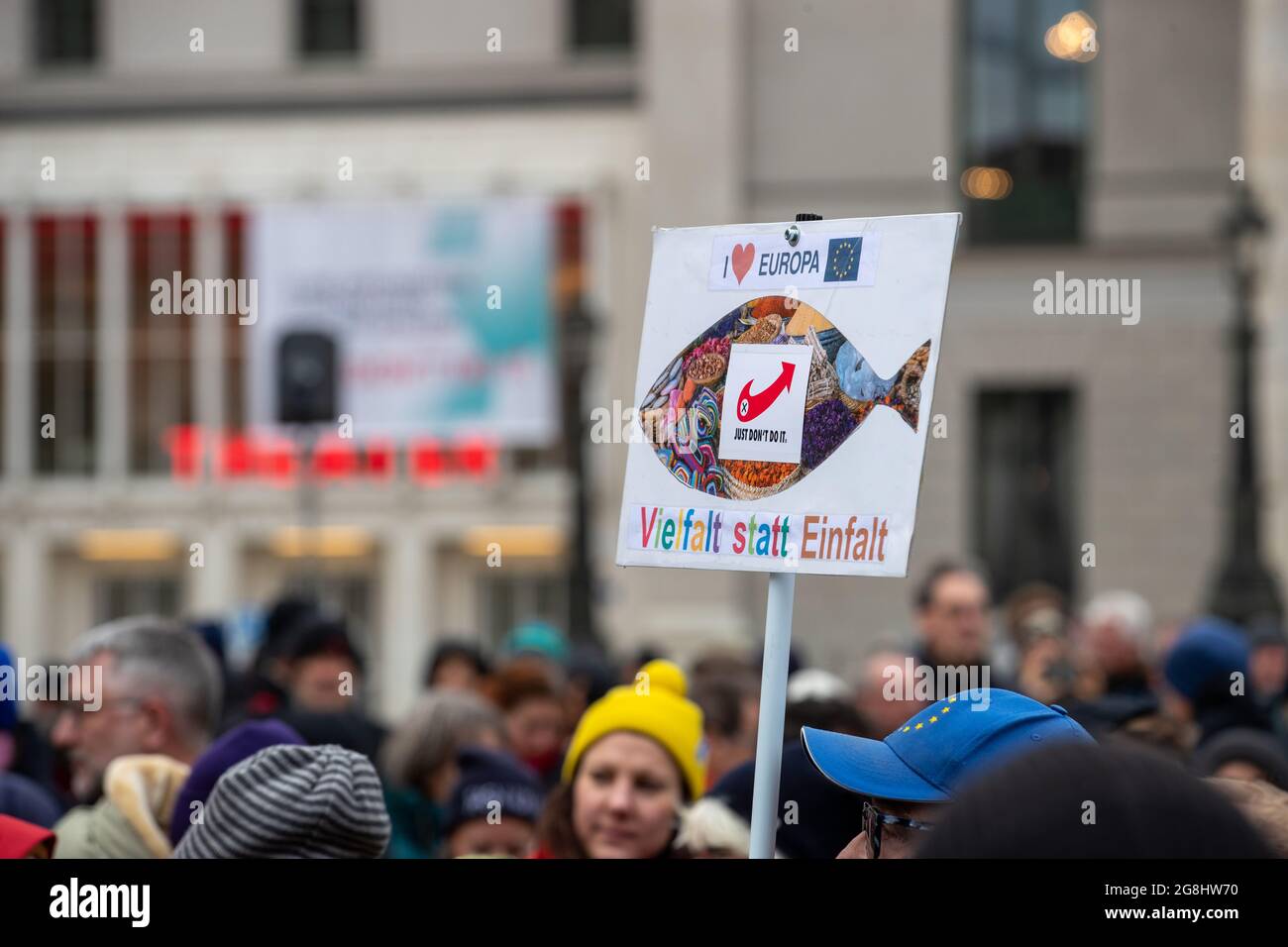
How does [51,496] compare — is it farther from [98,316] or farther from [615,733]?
[615,733]

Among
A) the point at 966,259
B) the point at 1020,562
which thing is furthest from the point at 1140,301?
the point at 1020,562

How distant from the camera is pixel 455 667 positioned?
8.83 meters

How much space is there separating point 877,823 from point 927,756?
0.39 feet

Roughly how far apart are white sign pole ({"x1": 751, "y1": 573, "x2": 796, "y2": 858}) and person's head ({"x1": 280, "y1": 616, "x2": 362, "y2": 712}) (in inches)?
177

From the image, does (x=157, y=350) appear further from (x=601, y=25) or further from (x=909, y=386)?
(x=909, y=386)

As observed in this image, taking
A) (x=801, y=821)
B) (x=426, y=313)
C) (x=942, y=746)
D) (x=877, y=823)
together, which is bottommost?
(x=801, y=821)

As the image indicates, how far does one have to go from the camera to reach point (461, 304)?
26609 mm

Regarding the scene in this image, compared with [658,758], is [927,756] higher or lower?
higher

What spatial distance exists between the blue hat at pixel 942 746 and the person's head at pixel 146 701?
2.36m

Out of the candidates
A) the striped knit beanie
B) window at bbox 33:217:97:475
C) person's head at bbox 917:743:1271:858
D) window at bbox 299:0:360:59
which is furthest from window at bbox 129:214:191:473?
person's head at bbox 917:743:1271:858

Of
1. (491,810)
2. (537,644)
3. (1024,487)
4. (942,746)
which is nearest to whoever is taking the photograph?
(942,746)

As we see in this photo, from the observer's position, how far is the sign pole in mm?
2691

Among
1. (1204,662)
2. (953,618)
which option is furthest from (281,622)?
(1204,662)

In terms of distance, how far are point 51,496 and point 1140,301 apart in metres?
16.6
